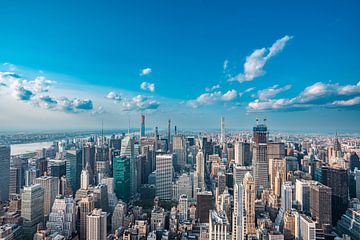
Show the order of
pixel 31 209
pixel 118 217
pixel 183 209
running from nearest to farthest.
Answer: pixel 31 209 < pixel 118 217 < pixel 183 209

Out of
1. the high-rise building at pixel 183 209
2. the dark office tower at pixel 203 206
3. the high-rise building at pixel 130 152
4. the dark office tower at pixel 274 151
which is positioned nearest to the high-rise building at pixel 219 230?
the dark office tower at pixel 203 206

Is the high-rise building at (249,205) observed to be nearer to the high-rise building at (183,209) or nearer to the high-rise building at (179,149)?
the high-rise building at (183,209)

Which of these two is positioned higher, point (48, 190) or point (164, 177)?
point (48, 190)

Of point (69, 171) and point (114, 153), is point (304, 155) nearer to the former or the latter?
point (114, 153)

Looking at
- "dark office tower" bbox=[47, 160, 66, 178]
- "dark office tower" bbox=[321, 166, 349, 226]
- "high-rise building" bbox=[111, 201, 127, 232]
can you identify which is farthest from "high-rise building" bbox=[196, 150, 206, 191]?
"dark office tower" bbox=[47, 160, 66, 178]

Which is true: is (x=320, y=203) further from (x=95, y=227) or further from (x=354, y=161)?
(x=95, y=227)

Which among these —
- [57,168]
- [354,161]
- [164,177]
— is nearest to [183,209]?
[164,177]

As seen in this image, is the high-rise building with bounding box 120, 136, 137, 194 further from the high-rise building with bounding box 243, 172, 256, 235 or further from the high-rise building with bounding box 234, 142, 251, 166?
the high-rise building with bounding box 243, 172, 256, 235
